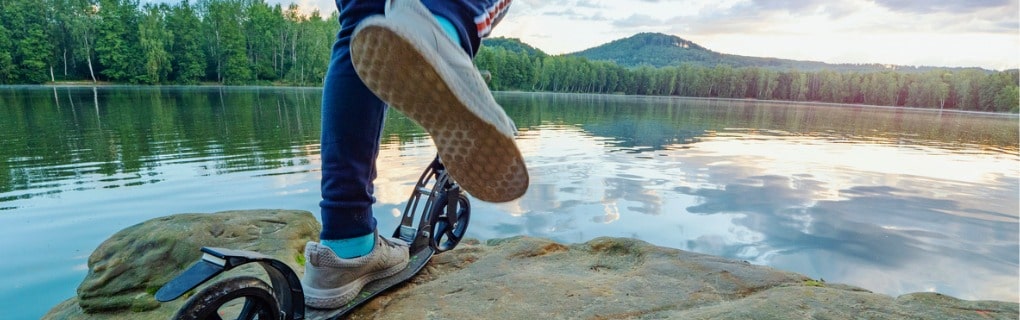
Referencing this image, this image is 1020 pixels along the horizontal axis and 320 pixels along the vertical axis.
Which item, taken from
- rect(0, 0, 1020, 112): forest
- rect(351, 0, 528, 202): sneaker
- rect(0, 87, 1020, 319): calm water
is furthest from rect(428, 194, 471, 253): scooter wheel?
rect(0, 0, 1020, 112): forest

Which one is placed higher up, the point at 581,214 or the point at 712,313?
the point at 712,313

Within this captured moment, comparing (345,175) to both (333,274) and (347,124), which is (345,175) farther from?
(333,274)

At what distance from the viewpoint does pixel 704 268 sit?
2066mm

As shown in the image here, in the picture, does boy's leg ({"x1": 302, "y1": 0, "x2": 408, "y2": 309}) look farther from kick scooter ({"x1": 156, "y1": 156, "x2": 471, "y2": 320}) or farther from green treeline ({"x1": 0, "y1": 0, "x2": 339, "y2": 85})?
green treeline ({"x1": 0, "y1": 0, "x2": 339, "y2": 85})

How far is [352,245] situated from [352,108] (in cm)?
49

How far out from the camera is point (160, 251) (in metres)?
2.40

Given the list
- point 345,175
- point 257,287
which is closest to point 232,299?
point 257,287

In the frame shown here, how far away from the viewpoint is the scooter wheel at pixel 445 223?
2252mm

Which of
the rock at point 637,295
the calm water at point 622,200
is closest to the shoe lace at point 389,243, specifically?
the rock at point 637,295

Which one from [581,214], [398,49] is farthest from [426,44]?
[581,214]

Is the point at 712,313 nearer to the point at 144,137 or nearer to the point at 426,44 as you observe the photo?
the point at 426,44

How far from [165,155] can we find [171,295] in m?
9.77

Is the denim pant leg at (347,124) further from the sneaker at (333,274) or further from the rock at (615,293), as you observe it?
the rock at (615,293)

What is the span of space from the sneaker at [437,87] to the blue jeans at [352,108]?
14 centimetres
